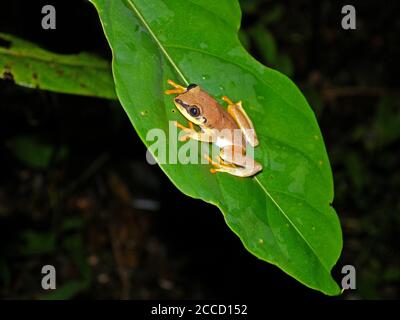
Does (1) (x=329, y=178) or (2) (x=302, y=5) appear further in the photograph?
(2) (x=302, y=5)

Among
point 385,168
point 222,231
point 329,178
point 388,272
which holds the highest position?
point 329,178

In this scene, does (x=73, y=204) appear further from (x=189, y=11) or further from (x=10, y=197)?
(x=189, y=11)

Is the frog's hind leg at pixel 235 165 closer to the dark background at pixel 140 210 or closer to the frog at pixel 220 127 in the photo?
the frog at pixel 220 127

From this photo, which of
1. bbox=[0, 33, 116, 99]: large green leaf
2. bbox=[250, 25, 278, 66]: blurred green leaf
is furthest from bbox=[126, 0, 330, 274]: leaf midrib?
bbox=[250, 25, 278, 66]: blurred green leaf

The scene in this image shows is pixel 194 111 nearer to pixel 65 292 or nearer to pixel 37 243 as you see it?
pixel 65 292

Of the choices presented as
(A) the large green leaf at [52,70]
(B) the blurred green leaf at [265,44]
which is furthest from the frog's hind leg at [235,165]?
(B) the blurred green leaf at [265,44]

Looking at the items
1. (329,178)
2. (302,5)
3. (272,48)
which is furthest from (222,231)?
(302,5)

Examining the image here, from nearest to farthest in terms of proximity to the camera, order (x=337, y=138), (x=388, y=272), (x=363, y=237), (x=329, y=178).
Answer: (x=329, y=178)
(x=388, y=272)
(x=363, y=237)
(x=337, y=138)
